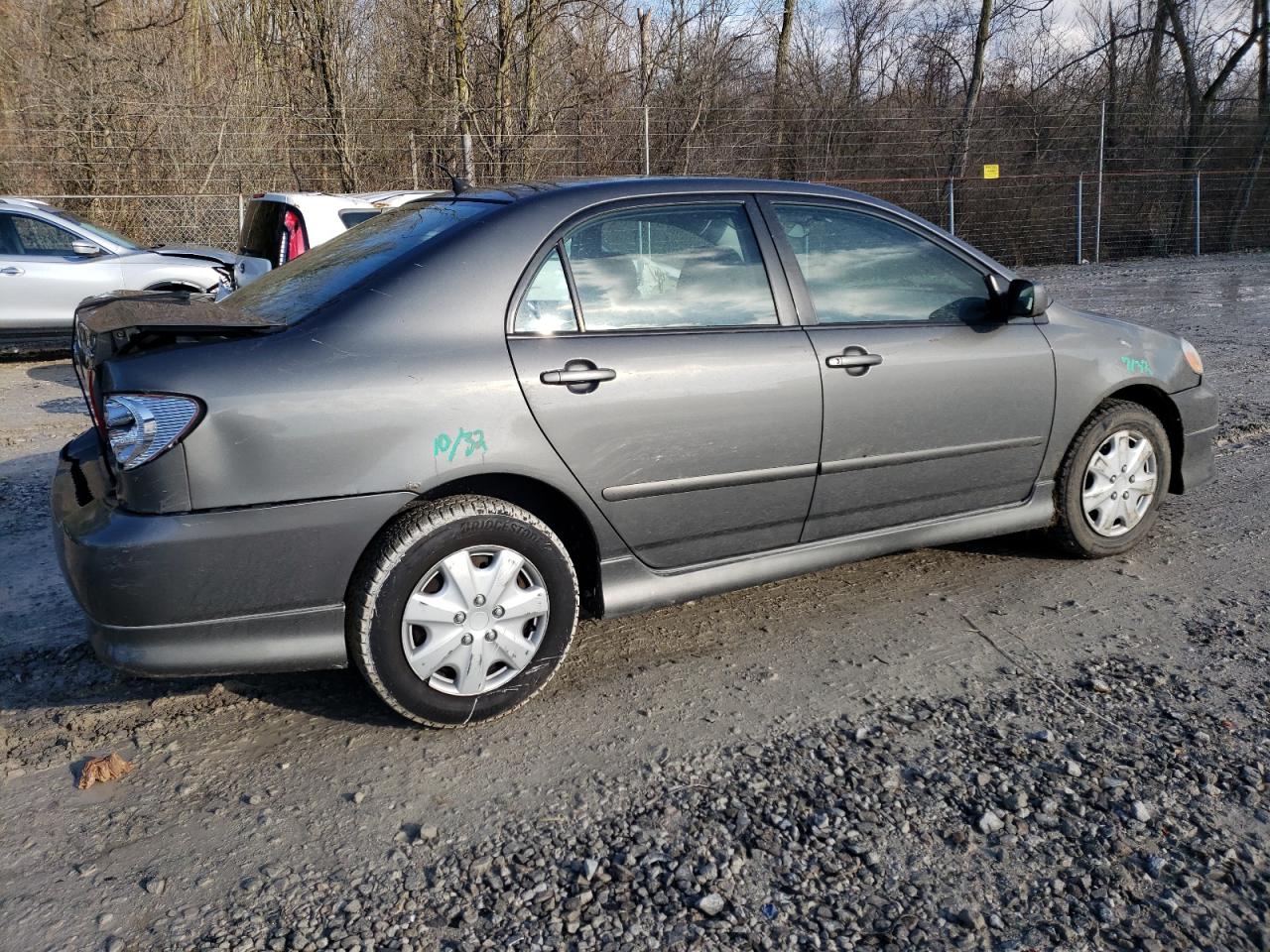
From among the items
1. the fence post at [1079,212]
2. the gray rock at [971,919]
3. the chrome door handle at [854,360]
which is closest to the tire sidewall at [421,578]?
the chrome door handle at [854,360]

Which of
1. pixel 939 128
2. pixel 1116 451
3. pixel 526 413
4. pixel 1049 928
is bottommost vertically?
pixel 1049 928

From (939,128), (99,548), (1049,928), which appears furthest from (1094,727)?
(939,128)

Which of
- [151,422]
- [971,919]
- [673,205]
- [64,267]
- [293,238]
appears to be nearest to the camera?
[971,919]

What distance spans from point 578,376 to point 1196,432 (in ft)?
10.2

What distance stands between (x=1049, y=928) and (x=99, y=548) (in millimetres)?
2604

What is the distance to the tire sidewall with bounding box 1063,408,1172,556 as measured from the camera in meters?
4.57

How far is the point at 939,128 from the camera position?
21.2 meters

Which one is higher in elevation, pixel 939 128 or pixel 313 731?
pixel 939 128

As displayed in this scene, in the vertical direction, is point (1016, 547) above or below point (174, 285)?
below

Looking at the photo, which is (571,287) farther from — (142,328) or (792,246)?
(142,328)

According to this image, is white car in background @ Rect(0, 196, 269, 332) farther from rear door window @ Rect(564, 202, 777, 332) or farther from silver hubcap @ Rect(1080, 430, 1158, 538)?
silver hubcap @ Rect(1080, 430, 1158, 538)

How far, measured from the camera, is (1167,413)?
16.0 feet

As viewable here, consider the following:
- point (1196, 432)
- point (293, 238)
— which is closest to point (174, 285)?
point (293, 238)

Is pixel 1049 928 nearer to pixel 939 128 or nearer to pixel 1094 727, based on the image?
pixel 1094 727
